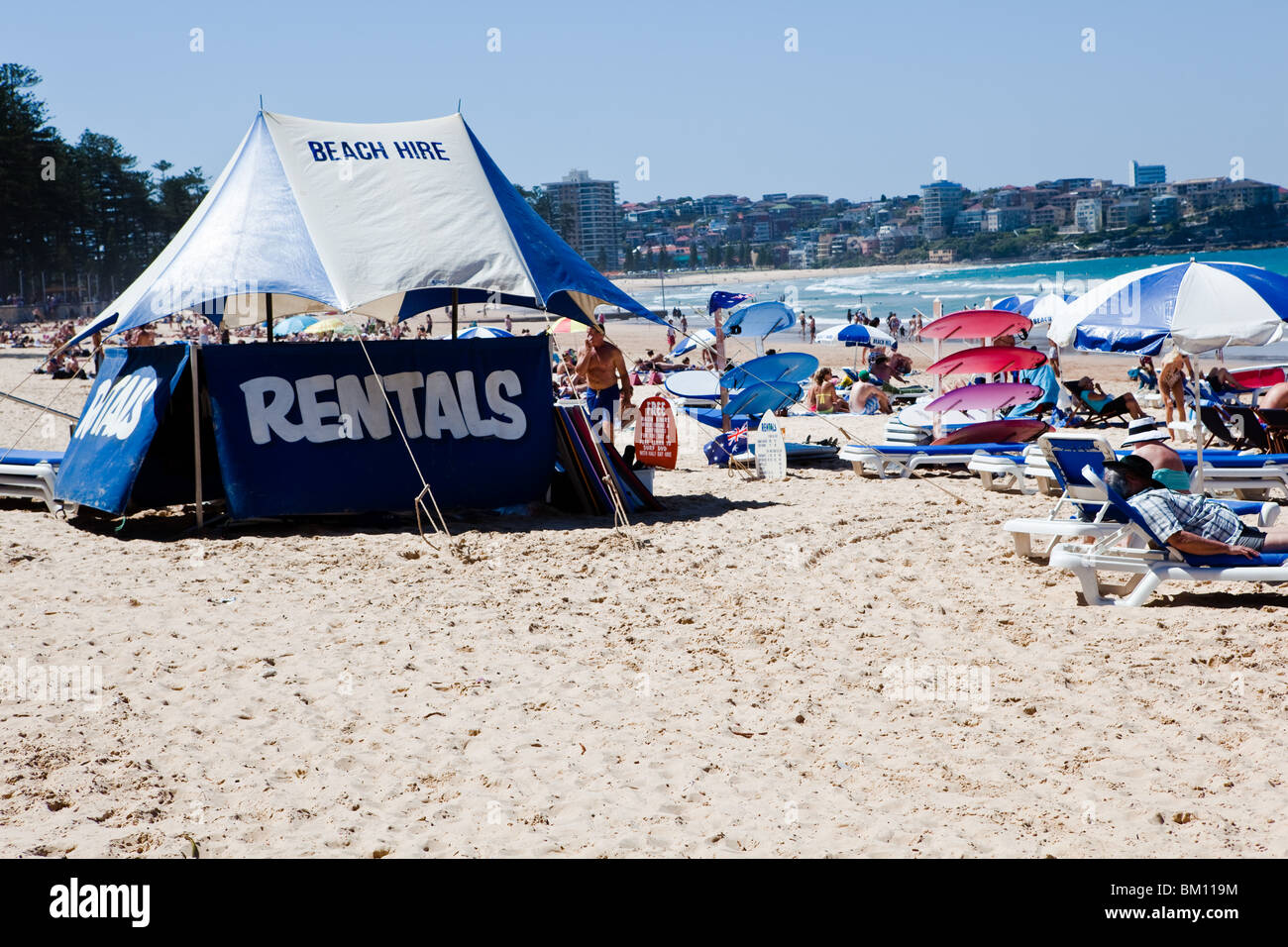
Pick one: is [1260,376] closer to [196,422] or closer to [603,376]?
[603,376]

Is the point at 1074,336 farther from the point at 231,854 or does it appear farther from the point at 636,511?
the point at 231,854

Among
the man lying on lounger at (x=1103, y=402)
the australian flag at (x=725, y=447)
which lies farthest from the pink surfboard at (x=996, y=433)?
the man lying on lounger at (x=1103, y=402)

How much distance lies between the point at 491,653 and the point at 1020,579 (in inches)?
123

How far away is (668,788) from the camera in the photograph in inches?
159

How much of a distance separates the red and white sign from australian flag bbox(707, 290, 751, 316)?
8339 mm

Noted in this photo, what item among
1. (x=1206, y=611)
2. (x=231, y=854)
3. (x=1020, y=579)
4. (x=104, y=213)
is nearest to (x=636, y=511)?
(x=1020, y=579)

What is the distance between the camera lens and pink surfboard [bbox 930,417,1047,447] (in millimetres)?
10977

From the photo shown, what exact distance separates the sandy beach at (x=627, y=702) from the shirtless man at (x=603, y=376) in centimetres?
270

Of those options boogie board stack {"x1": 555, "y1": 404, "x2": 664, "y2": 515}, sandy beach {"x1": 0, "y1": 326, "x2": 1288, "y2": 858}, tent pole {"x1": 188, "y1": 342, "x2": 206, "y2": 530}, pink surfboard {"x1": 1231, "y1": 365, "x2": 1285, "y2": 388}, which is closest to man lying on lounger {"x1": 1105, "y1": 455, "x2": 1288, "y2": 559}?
sandy beach {"x1": 0, "y1": 326, "x2": 1288, "y2": 858}

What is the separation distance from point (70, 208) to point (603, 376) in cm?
6653

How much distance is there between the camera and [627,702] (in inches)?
193
